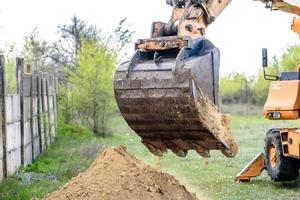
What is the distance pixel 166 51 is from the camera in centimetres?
784

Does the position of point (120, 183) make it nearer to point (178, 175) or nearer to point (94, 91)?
point (178, 175)

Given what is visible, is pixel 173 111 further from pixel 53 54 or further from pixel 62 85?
pixel 53 54

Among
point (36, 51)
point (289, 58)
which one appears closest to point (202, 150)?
point (36, 51)

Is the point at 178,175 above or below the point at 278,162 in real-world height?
below

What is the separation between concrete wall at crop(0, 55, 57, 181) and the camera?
12.1 m

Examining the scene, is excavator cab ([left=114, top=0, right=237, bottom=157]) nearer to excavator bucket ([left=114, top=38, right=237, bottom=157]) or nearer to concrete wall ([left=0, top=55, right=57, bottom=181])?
excavator bucket ([left=114, top=38, right=237, bottom=157])

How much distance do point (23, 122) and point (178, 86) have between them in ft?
26.4

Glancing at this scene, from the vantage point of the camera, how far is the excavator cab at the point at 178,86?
24.6 ft

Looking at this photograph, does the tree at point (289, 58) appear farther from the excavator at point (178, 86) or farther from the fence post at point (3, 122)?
the excavator at point (178, 86)

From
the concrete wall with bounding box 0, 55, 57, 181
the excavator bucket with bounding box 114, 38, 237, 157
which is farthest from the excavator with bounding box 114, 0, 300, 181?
the concrete wall with bounding box 0, 55, 57, 181

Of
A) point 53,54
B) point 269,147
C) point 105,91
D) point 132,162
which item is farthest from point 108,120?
point 132,162

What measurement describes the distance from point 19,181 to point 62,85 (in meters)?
17.4

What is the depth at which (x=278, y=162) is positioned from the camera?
44.7 ft

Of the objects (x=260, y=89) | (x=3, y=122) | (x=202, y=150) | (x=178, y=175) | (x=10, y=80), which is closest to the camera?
(x=202, y=150)
